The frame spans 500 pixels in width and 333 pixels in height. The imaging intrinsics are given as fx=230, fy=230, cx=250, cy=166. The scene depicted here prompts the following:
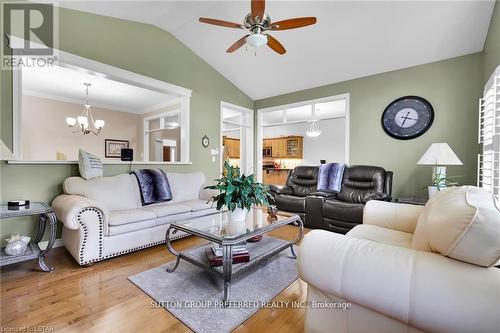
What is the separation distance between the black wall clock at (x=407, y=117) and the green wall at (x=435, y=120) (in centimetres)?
8

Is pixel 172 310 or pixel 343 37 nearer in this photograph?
pixel 172 310

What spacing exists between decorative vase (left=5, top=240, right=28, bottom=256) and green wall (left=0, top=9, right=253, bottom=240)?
672mm

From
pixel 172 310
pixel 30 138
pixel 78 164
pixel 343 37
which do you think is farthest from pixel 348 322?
pixel 30 138

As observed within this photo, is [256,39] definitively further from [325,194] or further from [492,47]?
[492,47]

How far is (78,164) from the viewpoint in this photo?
10.1 feet

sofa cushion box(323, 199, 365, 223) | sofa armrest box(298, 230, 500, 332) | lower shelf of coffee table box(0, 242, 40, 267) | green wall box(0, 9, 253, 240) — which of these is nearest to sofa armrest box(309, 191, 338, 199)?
sofa cushion box(323, 199, 365, 223)

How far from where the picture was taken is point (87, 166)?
2.91 metres

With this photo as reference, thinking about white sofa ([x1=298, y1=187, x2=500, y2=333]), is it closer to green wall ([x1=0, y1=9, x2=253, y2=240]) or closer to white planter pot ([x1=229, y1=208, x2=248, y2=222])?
white planter pot ([x1=229, y1=208, x2=248, y2=222])

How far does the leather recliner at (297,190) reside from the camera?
3.89 metres

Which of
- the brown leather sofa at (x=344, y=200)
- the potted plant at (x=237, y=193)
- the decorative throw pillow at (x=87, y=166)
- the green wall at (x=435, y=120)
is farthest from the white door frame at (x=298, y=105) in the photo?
the decorative throw pillow at (x=87, y=166)

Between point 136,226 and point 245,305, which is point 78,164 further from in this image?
point 245,305

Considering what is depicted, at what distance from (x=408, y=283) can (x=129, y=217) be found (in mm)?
2614

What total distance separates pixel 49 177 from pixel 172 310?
246 cm

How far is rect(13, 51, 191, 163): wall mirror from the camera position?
13.2ft
